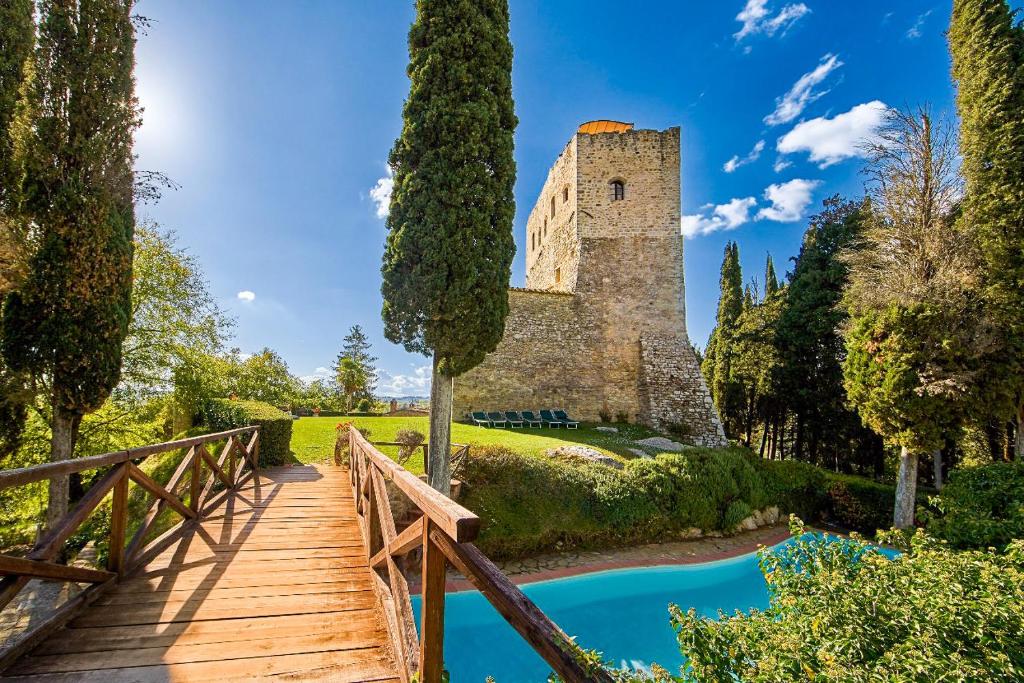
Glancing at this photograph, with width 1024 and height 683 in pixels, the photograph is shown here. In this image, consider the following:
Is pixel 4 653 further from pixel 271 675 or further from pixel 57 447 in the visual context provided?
pixel 57 447

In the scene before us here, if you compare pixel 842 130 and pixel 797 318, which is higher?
pixel 842 130

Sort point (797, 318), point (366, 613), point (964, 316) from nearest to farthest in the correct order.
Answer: point (366, 613) < point (964, 316) < point (797, 318)

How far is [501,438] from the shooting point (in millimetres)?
12070

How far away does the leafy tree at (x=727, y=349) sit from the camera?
66.1 ft

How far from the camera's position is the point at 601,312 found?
17.0 metres

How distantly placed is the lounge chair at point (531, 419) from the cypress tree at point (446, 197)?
859 cm

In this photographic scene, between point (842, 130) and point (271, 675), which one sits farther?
point (842, 130)

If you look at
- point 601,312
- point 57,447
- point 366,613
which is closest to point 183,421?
point 57,447

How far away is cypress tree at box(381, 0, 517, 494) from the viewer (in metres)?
6.57

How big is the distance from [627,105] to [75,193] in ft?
61.0

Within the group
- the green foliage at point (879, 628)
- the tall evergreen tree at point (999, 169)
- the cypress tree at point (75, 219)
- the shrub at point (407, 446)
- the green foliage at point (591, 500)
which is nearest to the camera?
the green foliage at point (879, 628)

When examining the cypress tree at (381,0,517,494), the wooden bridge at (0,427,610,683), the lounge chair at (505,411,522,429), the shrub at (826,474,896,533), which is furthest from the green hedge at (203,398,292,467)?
the shrub at (826,474,896,533)

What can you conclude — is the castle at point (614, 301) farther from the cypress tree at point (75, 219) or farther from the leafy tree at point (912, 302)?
the cypress tree at point (75, 219)

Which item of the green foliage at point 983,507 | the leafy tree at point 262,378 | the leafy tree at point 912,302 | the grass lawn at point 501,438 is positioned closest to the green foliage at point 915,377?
the leafy tree at point 912,302
